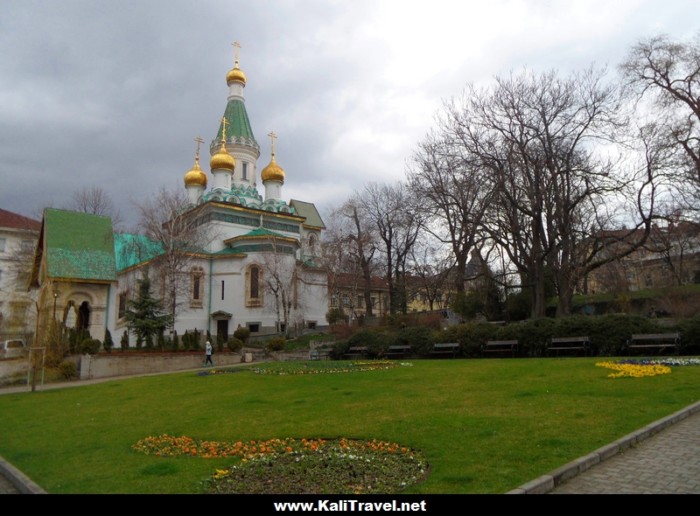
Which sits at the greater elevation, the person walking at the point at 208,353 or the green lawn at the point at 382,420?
the person walking at the point at 208,353

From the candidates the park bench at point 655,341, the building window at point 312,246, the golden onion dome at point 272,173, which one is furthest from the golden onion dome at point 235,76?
the park bench at point 655,341

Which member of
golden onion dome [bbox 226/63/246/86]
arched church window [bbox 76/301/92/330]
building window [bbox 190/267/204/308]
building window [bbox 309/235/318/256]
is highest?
golden onion dome [bbox 226/63/246/86]

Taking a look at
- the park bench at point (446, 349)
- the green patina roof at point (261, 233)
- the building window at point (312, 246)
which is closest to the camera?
the park bench at point (446, 349)

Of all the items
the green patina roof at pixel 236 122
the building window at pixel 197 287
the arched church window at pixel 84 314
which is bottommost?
the arched church window at pixel 84 314

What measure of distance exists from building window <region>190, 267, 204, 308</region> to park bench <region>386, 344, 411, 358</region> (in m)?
24.6

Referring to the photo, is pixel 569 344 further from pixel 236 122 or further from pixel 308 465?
pixel 236 122

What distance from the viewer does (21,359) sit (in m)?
26.1

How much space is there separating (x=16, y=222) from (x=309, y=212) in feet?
113

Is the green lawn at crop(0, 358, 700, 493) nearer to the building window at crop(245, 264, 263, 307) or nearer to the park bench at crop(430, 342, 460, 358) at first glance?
the park bench at crop(430, 342, 460, 358)

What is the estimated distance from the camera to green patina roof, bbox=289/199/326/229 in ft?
222

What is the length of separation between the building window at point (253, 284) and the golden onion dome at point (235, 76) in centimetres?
2357

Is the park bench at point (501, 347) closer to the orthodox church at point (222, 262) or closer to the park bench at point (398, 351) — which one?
the park bench at point (398, 351)

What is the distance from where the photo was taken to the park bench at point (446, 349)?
23606mm
